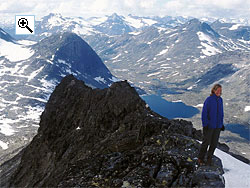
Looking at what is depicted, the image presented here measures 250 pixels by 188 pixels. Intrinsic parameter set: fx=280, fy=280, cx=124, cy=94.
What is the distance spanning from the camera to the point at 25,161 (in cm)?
8094

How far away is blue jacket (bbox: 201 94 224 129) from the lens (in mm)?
21672

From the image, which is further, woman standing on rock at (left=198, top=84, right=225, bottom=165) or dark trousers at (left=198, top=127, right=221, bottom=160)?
dark trousers at (left=198, top=127, right=221, bottom=160)

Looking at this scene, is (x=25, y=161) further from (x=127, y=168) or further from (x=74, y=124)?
(x=127, y=168)

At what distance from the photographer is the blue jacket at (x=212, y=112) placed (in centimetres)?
2167

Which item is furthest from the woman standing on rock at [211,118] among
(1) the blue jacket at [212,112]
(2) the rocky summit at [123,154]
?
(2) the rocky summit at [123,154]

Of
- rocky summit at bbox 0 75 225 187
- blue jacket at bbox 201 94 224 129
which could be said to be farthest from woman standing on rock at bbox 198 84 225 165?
rocky summit at bbox 0 75 225 187

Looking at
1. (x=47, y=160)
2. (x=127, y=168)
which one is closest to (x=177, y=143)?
(x=127, y=168)

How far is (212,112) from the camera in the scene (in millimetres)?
21641

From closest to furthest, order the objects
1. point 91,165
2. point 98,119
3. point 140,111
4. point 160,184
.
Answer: point 160,184 < point 91,165 < point 140,111 < point 98,119

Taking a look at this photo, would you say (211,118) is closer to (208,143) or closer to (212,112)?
(212,112)

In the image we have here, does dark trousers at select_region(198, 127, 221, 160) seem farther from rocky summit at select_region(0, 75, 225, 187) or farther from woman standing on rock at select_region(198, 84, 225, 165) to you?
rocky summit at select_region(0, 75, 225, 187)

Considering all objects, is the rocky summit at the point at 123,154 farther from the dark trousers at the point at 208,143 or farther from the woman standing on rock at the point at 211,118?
the woman standing on rock at the point at 211,118

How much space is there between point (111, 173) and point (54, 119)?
68345 millimetres

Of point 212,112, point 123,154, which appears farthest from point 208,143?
point 123,154
